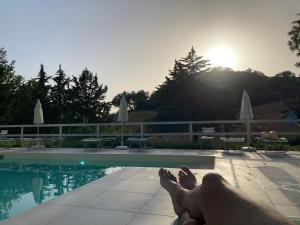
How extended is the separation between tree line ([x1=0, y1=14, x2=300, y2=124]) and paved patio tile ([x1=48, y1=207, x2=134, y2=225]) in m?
20.5

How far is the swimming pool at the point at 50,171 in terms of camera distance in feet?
17.2

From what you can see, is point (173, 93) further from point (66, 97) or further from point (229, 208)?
point (229, 208)

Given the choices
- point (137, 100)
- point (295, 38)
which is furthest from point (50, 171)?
point (137, 100)

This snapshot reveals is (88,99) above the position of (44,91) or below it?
below

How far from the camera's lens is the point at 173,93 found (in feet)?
95.5

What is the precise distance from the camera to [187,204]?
2.14 metres

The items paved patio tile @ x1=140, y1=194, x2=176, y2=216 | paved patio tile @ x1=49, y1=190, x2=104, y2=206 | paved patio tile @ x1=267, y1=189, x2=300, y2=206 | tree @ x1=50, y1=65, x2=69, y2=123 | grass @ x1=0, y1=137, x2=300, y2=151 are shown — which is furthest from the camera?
tree @ x1=50, y1=65, x2=69, y2=123

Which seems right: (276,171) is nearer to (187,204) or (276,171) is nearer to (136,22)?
(187,204)

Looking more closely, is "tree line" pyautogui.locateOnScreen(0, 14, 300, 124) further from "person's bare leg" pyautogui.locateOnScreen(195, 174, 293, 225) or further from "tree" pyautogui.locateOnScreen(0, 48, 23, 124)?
"person's bare leg" pyautogui.locateOnScreen(195, 174, 293, 225)

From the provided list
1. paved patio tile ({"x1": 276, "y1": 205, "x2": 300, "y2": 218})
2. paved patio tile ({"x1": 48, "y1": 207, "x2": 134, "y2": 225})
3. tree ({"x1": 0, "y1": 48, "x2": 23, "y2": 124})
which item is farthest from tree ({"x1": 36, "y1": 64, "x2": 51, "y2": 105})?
paved patio tile ({"x1": 276, "y1": 205, "x2": 300, "y2": 218})

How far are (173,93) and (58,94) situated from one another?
40.7ft

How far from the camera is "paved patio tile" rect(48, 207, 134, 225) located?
3031 mm

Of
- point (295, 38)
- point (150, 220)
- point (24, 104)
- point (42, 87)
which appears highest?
point (295, 38)

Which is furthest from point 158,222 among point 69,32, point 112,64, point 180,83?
point 180,83
